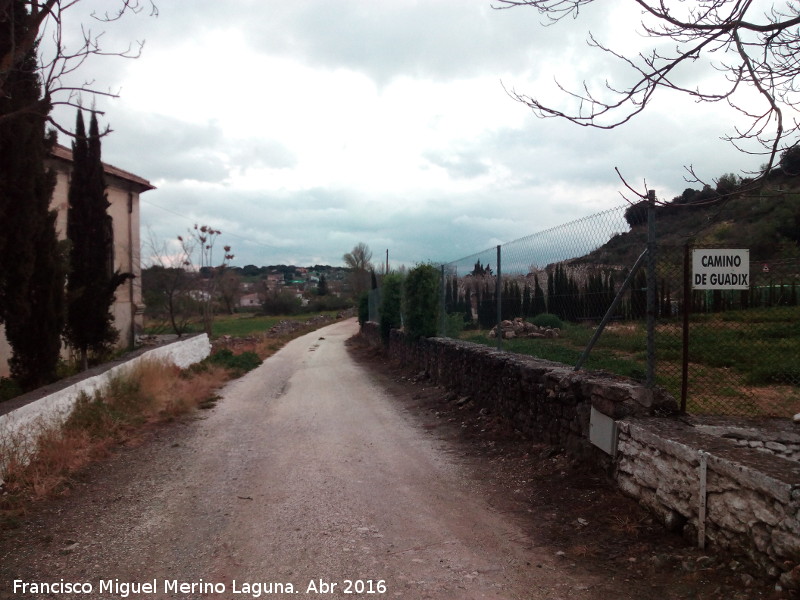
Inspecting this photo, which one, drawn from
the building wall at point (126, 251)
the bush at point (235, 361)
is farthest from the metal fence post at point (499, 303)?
the building wall at point (126, 251)

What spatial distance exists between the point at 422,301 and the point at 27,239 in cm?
842

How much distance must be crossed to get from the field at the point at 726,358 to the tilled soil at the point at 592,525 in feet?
3.86

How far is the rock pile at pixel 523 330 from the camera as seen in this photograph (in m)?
7.66

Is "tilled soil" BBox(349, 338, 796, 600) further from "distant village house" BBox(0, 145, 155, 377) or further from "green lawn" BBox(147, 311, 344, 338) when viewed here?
"green lawn" BBox(147, 311, 344, 338)

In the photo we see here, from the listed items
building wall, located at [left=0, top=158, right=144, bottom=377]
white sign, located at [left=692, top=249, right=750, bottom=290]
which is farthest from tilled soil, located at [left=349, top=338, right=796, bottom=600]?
A: building wall, located at [left=0, top=158, right=144, bottom=377]

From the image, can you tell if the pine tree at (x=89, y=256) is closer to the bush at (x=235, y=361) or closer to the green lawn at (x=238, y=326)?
the bush at (x=235, y=361)

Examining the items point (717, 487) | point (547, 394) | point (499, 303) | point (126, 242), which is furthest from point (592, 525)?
point (126, 242)

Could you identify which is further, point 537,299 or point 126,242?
point 126,242

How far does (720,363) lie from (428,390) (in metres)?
6.90

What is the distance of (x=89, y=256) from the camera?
13.4m

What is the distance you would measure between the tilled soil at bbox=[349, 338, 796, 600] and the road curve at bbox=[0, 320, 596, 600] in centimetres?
21

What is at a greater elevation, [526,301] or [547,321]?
[526,301]

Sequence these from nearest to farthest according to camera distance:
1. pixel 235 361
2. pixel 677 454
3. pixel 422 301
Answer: pixel 677 454 < pixel 422 301 < pixel 235 361

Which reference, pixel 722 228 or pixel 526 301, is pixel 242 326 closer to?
pixel 526 301
